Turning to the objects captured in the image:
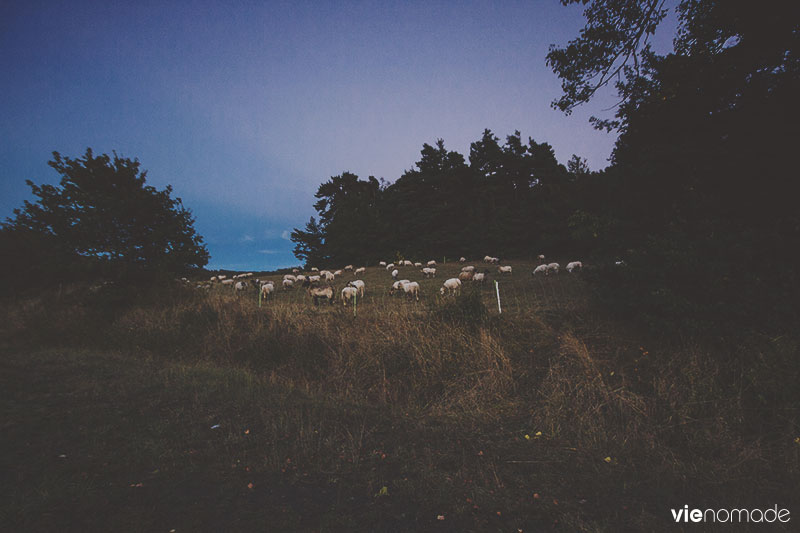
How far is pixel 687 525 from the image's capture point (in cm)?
256

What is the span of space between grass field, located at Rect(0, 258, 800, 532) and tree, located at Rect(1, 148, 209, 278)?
4470 mm

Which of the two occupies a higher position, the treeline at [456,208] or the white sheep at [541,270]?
the treeline at [456,208]

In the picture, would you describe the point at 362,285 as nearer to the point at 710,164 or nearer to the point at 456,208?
the point at 710,164

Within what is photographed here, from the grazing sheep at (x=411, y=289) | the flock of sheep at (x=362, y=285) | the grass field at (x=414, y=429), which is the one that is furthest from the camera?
the grazing sheep at (x=411, y=289)

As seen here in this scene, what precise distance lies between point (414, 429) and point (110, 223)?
13.5m

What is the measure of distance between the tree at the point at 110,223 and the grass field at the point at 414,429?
176 inches

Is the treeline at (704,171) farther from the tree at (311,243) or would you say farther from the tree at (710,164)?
the tree at (311,243)

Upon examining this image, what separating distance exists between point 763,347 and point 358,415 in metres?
6.32

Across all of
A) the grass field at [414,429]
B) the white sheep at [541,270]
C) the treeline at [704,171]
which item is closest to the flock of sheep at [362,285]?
the white sheep at [541,270]

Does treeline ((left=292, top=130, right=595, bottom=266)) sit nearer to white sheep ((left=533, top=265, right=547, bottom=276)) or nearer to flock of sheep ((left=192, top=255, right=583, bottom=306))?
flock of sheep ((left=192, top=255, right=583, bottom=306))

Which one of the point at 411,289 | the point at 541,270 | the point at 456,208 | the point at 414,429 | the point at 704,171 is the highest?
the point at 456,208

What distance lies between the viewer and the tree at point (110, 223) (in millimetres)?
10461

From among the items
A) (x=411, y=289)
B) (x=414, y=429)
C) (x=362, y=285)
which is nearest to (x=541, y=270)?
(x=411, y=289)

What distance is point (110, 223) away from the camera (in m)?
11.0
